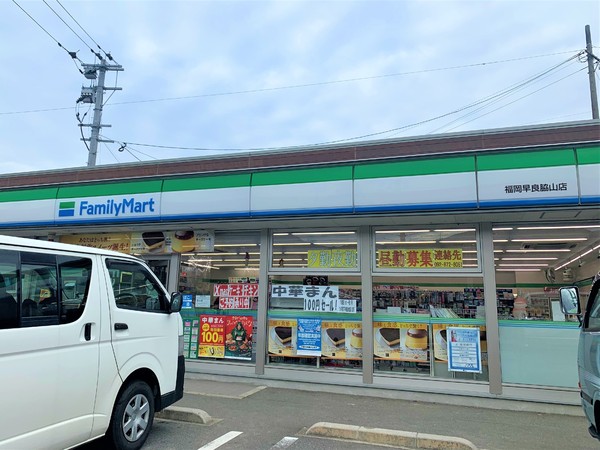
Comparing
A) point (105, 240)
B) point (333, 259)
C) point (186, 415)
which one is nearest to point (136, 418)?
point (186, 415)

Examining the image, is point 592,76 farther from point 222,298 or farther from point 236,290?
point 222,298

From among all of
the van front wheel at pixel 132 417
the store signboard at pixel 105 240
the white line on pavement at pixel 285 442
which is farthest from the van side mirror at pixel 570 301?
the store signboard at pixel 105 240

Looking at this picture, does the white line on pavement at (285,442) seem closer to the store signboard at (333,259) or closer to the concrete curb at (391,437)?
the concrete curb at (391,437)

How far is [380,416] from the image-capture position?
244 inches

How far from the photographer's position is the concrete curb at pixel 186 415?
568cm

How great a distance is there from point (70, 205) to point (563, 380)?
10313mm

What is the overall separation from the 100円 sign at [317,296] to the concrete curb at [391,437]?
325 centimetres

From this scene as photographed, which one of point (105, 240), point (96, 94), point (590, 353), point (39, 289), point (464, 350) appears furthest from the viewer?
point (96, 94)

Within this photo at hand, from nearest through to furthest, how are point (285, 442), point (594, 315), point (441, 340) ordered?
point (594, 315) < point (285, 442) < point (441, 340)

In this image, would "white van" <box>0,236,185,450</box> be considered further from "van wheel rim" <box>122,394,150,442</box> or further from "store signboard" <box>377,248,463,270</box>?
"store signboard" <box>377,248,463,270</box>

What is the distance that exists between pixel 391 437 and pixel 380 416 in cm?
132

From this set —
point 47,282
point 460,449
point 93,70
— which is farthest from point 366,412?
point 93,70

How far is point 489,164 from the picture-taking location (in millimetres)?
7191

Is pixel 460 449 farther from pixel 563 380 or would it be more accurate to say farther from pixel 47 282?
pixel 47 282
